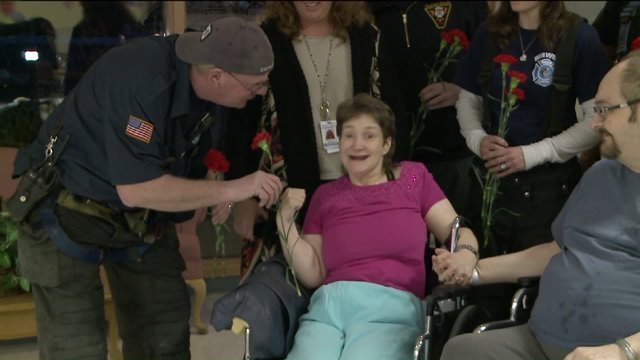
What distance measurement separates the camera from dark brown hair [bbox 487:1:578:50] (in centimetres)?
261

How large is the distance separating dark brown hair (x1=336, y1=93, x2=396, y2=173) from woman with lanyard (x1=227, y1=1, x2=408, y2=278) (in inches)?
7.1

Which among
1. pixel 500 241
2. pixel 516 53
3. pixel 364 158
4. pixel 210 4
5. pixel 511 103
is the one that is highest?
pixel 210 4

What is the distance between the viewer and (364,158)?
8.35 feet

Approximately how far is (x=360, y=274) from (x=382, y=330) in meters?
0.23

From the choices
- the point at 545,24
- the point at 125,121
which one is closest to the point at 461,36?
the point at 545,24

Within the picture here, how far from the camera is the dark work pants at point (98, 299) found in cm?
236

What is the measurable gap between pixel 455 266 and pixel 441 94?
3.02 ft

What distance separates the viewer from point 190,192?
2.27 m

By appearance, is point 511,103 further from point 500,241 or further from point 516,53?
point 500,241

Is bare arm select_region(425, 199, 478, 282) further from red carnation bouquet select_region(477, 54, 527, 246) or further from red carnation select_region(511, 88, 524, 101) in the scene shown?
red carnation select_region(511, 88, 524, 101)

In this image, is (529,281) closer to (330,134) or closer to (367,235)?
(367,235)

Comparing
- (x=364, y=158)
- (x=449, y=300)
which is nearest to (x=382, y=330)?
(x=449, y=300)

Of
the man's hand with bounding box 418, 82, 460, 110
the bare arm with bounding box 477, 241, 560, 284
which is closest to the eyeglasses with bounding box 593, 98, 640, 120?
the bare arm with bounding box 477, 241, 560, 284

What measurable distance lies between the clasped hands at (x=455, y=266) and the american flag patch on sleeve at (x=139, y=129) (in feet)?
3.07
